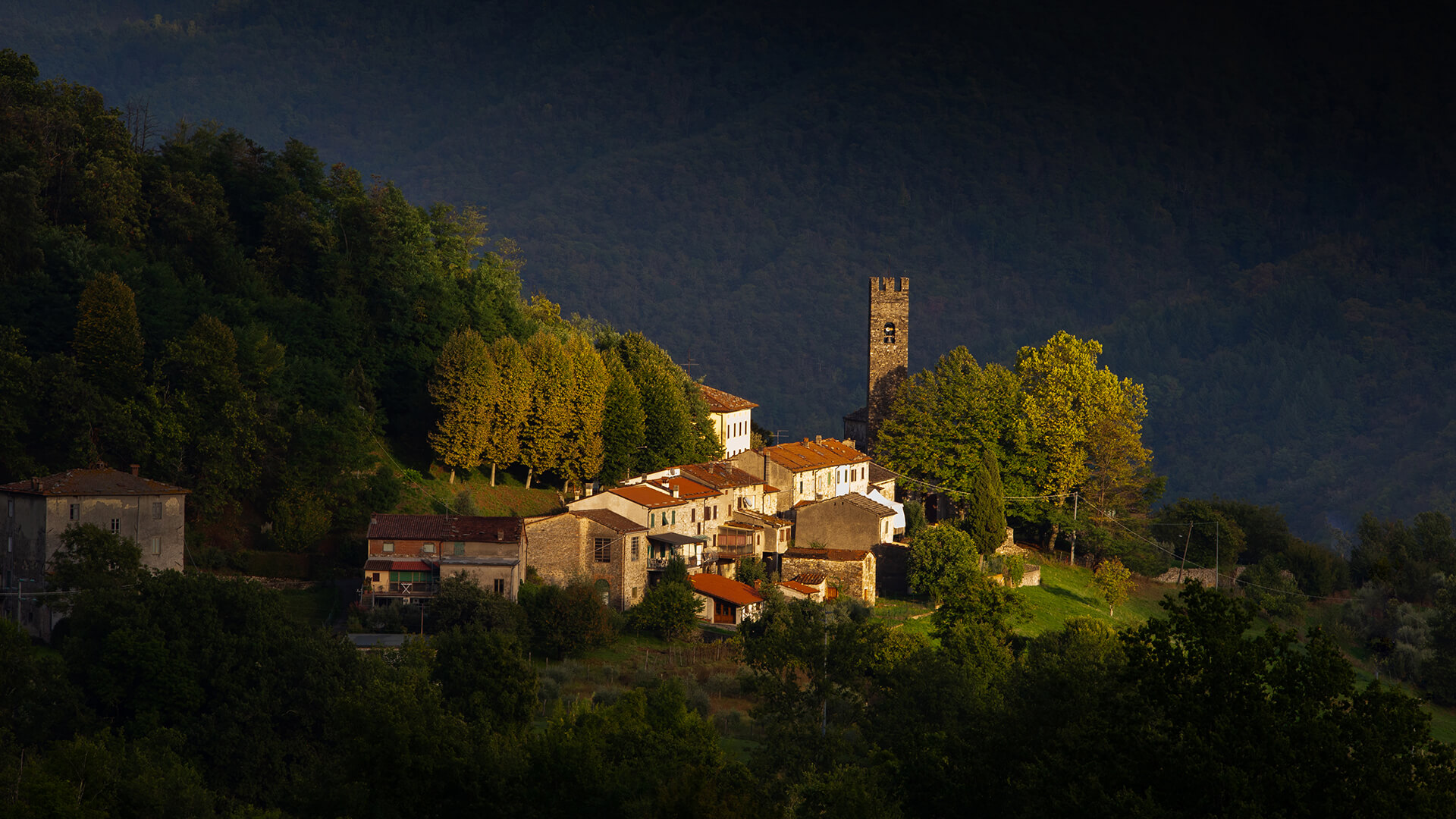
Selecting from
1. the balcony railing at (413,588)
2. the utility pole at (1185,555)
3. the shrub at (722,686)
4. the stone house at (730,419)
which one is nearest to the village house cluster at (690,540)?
the balcony railing at (413,588)

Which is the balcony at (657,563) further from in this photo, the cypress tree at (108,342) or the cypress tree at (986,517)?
the cypress tree at (108,342)

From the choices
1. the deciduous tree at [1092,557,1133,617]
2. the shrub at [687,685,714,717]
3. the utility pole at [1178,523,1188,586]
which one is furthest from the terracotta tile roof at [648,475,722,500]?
the utility pole at [1178,523,1188,586]

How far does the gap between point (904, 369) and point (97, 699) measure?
179ft

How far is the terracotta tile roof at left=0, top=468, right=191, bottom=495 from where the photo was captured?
→ 45.1 meters

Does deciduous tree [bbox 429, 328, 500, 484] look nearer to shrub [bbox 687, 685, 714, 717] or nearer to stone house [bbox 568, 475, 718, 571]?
stone house [bbox 568, 475, 718, 571]

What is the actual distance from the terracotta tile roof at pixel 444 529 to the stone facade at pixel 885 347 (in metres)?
35.4

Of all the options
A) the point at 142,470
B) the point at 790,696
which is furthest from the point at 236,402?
the point at 790,696

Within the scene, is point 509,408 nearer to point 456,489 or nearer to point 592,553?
point 456,489

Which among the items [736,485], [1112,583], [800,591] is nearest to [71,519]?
[800,591]

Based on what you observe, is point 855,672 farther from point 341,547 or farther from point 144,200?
point 144,200

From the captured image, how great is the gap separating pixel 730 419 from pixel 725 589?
26.5 meters

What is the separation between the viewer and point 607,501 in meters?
57.7

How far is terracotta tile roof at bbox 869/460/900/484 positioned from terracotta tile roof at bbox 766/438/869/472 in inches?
23.8

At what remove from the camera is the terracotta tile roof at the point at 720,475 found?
6481cm
